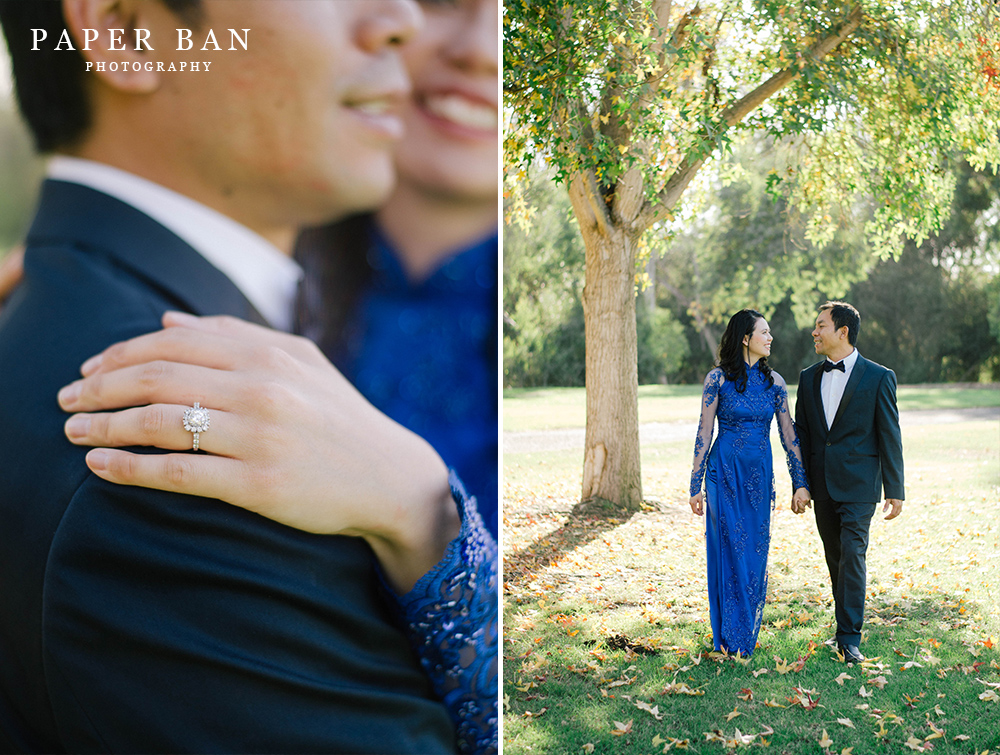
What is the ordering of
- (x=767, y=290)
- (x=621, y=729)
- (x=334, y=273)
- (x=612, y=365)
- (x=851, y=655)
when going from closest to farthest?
1. (x=334, y=273)
2. (x=621, y=729)
3. (x=851, y=655)
4. (x=612, y=365)
5. (x=767, y=290)

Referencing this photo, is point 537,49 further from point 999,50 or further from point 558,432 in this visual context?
point 558,432

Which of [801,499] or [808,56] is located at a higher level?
[808,56]

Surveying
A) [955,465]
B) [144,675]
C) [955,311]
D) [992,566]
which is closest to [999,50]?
[992,566]

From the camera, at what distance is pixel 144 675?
203 centimetres

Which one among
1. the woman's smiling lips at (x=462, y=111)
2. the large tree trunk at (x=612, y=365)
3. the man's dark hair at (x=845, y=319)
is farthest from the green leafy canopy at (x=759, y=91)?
the woman's smiling lips at (x=462, y=111)

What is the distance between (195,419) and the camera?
79.5 inches

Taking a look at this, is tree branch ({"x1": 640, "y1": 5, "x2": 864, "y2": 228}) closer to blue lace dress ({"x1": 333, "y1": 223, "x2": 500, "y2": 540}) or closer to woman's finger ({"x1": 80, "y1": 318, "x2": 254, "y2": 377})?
blue lace dress ({"x1": 333, "y1": 223, "x2": 500, "y2": 540})

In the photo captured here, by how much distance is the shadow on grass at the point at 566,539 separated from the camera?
5545 mm

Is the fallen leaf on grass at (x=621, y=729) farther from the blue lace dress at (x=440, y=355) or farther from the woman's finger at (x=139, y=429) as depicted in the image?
the woman's finger at (x=139, y=429)

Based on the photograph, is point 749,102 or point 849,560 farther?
point 749,102

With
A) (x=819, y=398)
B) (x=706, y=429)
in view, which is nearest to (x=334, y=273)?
Result: (x=706, y=429)

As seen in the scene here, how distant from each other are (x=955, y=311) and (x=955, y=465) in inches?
461

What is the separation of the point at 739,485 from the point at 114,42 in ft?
10.2

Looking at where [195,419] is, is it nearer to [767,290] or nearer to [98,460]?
[98,460]
